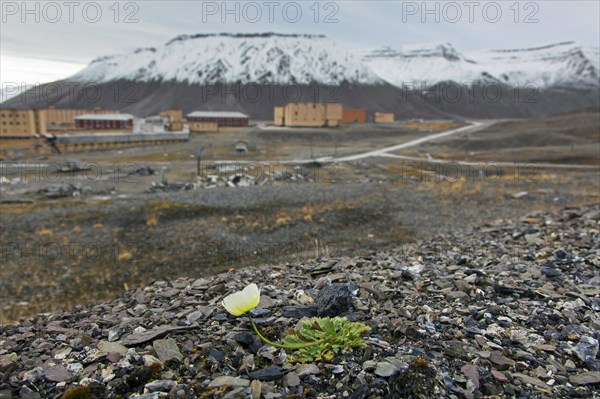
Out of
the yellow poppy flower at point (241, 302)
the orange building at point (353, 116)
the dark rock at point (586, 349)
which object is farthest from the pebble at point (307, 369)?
the orange building at point (353, 116)

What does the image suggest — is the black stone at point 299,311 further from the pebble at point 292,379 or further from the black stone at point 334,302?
the pebble at point 292,379

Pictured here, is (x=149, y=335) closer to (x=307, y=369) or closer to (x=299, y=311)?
(x=299, y=311)

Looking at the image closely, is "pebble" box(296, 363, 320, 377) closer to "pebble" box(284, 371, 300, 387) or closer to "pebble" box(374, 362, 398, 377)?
"pebble" box(284, 371, 300, 387)

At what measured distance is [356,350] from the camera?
401cm

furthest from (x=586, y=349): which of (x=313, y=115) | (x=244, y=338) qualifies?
(x=313, y=115)

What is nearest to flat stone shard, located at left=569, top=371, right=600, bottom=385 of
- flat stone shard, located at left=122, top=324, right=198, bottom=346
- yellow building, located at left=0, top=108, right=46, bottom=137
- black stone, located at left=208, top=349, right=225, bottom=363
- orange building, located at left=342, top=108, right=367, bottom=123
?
black stone, located at left=208, top=349, right=225, bottom=363

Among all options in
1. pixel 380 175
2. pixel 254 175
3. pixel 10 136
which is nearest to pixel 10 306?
pixel 254 175

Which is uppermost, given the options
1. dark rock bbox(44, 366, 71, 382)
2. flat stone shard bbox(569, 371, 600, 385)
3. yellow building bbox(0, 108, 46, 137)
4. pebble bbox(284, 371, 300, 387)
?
yellow building bbox(0, 108, 46, 137)

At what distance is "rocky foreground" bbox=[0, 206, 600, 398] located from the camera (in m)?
3.57

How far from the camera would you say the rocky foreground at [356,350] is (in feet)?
11.7

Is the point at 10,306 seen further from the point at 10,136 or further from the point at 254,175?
the point at 10,136

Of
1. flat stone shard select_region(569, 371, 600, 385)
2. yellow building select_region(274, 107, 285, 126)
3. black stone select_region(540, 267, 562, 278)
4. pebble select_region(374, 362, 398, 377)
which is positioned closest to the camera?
pebble select_region(374, 362, 398, 377)

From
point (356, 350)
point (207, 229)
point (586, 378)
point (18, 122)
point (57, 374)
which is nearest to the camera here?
point (586, 378)

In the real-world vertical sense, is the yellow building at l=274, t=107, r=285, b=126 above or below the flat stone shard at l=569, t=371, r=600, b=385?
above
